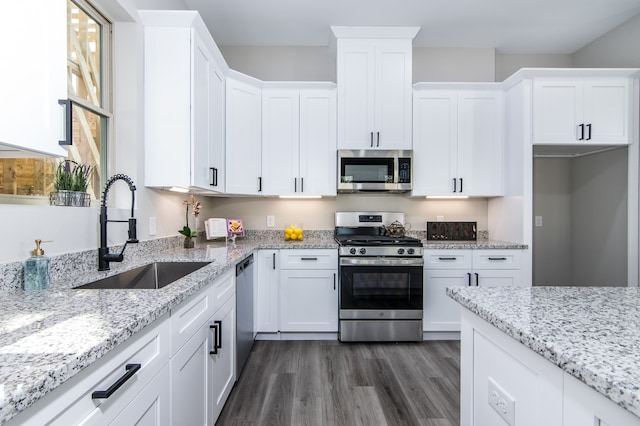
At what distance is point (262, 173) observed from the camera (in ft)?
10.3

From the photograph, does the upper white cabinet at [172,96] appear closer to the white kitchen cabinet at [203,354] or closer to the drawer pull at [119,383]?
the white kitchen cabinet at [203,354]

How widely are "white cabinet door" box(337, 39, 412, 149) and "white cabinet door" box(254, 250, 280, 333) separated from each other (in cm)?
131

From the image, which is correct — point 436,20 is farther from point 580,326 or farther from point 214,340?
point 214,340

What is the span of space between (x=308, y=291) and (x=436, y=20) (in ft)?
9.42

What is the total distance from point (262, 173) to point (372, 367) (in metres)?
2.00

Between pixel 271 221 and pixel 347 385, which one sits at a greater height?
pixel 271 221

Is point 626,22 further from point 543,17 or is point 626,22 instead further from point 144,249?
point 144,249

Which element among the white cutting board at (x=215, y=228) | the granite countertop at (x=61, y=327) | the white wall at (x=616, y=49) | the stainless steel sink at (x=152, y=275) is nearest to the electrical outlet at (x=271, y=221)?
the white cutting board at (x=215, y=228)

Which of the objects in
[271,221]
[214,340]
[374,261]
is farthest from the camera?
[271,221]

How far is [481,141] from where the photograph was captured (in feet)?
10.3

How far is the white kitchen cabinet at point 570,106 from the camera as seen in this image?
2854mm

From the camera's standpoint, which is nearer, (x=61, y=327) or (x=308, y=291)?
(x=61, y=327)

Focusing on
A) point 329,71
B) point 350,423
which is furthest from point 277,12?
point 350,423

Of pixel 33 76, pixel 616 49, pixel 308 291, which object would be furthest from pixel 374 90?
pixel 33 76
